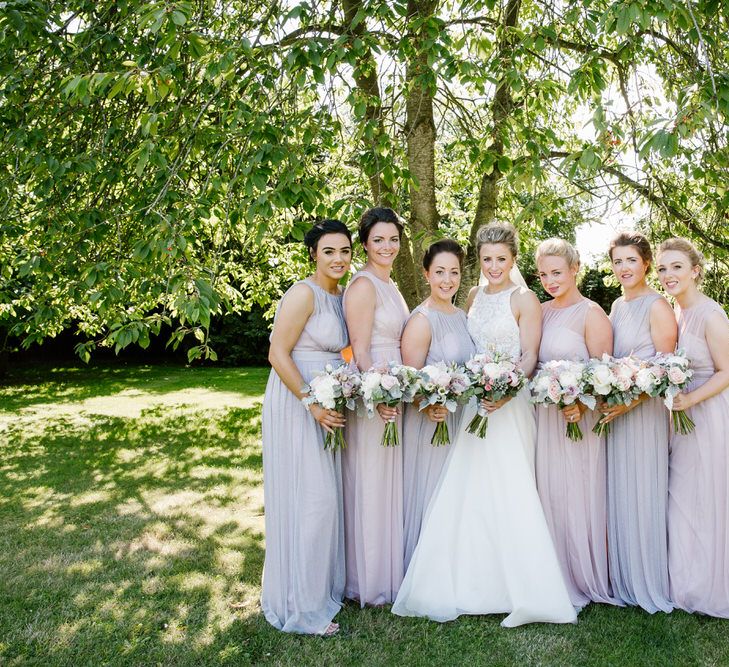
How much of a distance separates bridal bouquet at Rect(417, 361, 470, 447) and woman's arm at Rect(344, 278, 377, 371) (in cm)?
41

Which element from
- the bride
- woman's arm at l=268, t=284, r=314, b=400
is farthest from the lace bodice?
woman's arm at l=268, t=284, r=314, b=400

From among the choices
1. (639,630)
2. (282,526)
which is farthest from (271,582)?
(639,630)

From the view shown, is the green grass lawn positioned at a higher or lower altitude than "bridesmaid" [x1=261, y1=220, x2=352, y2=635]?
lower

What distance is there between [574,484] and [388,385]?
4.88 feet

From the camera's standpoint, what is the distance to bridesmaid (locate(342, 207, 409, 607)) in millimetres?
4203

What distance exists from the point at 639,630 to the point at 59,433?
378 inches

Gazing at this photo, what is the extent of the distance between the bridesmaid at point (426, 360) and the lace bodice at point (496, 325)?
11cm

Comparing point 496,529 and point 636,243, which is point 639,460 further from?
point 636,243

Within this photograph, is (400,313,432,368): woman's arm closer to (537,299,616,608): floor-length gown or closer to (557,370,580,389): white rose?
(537,299,616,608): floor-length gown

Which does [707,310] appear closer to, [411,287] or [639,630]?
[639,630]

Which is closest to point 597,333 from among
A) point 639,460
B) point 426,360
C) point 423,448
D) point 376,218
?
point 639,460

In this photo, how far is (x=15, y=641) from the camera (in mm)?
3875

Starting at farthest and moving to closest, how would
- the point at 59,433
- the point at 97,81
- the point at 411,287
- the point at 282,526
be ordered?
the point at 59,433, the point at 411,287, the point at 282,526, the point at 97,81

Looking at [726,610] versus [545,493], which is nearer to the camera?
[726,610]
